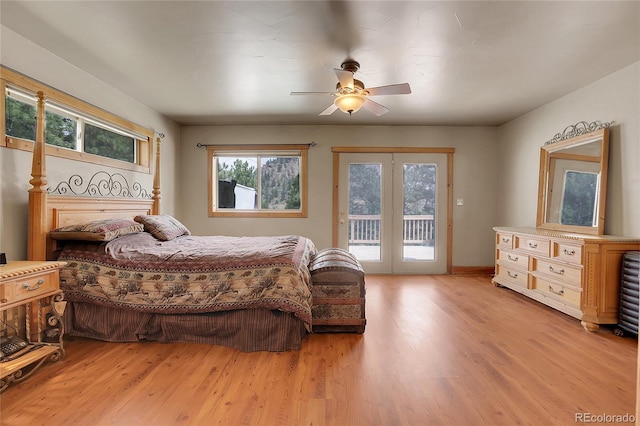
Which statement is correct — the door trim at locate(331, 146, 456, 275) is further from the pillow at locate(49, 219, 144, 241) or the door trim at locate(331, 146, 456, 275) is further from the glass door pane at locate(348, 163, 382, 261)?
the pillow at locate(49, 219, 144, 241)

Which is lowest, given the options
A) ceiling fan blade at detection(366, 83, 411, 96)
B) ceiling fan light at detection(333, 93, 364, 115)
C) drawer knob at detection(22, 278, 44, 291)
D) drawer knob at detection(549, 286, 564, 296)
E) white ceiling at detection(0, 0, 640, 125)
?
drawer knob at detection(549, 286, 564, 296)

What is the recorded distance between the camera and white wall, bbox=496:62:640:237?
2.90 meters

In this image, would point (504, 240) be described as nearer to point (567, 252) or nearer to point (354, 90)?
point (567, 252)

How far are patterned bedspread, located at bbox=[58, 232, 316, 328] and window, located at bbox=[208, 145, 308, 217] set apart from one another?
8.52ft

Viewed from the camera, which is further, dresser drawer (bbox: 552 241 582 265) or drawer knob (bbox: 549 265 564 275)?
drawer knob (bbox: 549 265 564 275)

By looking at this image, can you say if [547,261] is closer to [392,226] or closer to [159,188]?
[392,226]

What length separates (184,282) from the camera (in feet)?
8.05

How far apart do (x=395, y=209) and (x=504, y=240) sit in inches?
64.8

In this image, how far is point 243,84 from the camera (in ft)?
11.0

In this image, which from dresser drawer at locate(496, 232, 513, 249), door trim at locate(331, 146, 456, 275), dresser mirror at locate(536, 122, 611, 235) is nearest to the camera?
dresser mirror at locate(536, 122, 611, 235)

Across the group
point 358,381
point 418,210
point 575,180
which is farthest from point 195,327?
point 575,180

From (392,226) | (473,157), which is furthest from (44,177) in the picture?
(473,157)

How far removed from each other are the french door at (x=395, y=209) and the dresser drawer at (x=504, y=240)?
0.95m

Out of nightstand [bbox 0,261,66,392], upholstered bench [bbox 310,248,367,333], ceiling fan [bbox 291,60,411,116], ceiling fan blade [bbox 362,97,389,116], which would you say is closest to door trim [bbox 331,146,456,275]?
ceiling fan blade [bbox 362,97,389,116]
